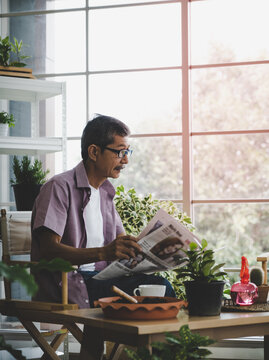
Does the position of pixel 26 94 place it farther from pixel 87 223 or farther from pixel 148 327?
pixel 148 327

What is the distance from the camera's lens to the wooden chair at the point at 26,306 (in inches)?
92.9

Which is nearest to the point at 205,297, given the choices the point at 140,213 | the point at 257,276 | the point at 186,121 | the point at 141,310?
the point at 141,310

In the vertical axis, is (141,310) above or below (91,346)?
above

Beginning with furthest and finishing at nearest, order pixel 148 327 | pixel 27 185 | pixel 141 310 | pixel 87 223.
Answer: pixel 27 185, pixel 87 223, pixel 141 310, pixel 148 327

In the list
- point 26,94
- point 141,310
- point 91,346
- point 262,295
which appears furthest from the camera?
point 26,94

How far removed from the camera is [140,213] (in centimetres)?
377

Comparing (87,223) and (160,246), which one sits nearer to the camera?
(160,246)

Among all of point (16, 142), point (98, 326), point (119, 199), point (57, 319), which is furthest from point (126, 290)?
point (16, 142)

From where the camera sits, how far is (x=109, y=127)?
298cm

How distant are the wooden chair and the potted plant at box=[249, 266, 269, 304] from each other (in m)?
0.86

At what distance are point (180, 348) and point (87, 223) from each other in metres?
1.21

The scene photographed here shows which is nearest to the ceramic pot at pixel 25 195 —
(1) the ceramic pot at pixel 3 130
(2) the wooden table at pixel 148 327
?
(1) the ceramic pot at pixel 3 130

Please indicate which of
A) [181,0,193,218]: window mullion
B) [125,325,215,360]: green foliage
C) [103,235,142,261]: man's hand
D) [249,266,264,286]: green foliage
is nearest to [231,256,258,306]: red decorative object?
[249,266,264,286]: green foliage

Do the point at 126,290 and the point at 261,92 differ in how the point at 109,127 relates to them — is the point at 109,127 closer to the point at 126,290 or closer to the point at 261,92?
the point at 126,290
